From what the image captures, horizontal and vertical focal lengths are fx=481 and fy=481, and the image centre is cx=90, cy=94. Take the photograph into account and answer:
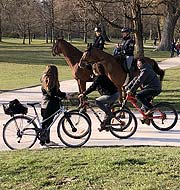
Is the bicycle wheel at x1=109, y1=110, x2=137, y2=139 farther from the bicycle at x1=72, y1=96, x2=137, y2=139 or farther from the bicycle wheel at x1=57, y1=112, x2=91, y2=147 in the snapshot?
the bicycle wheel at x1=57, y1=112, x2=91, y2=147

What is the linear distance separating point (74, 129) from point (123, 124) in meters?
1.33

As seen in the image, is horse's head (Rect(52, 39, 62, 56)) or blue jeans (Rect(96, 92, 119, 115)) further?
horse's head (Rect(52, 39, 62, 56))

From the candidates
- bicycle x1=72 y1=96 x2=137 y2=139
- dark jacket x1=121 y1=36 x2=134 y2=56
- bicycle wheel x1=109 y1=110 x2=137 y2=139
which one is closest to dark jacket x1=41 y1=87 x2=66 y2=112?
bicycle x1=72 y1=96 x2=137 y2=139

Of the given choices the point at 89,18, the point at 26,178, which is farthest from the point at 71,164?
the point at 89,18

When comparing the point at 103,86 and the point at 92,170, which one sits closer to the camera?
the point at 92,170

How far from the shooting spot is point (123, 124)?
1073cm

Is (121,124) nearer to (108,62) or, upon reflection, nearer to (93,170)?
(108,62)

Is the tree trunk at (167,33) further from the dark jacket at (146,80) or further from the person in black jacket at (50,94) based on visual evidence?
the person in black jacket at (50,94)

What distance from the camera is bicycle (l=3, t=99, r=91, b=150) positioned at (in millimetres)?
9844

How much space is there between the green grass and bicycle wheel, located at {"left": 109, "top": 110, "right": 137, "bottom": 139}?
7.17 ft

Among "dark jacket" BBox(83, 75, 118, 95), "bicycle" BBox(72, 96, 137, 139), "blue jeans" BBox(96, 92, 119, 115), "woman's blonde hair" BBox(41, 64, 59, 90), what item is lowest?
"bicycle" BBox(72, 96, 137, 139)

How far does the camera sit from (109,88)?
10.9 metres

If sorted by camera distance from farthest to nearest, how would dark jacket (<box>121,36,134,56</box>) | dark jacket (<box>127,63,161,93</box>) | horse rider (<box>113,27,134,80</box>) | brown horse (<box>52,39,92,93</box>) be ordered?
1. brown horse (<box>52,39,92,93</box>)
2. dark jacket (<box>121,36,134,56</box>)
3. horse rider (<box>113,27,134,80</box>)
4. dark jacket (<box>127,63,161,93</box>)

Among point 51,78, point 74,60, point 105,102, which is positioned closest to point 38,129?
point 51,78
